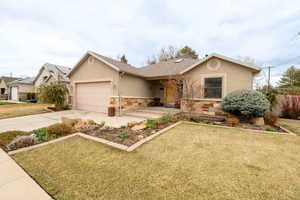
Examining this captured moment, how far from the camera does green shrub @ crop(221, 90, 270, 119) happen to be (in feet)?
20.5

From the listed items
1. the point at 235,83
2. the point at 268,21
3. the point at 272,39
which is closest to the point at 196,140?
the point at 235,83

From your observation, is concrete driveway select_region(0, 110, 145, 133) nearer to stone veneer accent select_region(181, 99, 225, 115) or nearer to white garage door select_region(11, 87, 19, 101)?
stone veneer accent select_region(181, 99, 225, 115)

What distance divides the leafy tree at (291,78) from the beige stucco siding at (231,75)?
72.3ft

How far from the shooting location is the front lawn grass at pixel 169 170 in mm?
1953

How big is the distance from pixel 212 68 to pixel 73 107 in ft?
40.2

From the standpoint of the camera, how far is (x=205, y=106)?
8570mm

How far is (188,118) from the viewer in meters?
A: 7.45

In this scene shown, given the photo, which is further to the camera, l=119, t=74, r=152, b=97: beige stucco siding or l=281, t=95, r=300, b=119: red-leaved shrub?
l=119, t=74, r=152, b=97: beige stucco siding

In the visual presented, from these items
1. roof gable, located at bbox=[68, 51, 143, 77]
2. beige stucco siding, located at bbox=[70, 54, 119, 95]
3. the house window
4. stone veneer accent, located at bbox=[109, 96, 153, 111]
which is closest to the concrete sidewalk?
stone veneer accent, located at bbox=[109, 96, 153, 111]

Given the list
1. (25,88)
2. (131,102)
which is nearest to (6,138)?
(131,102)

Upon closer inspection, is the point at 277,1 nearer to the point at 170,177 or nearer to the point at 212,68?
the point at 212,68

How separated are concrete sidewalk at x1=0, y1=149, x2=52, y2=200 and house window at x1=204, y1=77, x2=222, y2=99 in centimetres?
899

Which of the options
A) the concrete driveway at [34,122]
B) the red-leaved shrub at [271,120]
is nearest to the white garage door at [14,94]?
the concrete driveway at [34,122]

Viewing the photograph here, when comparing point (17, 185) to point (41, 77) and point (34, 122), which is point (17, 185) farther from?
point (41, 77)
